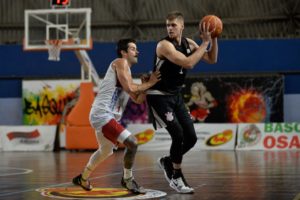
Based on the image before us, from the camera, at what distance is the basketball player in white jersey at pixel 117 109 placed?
28.2 ft

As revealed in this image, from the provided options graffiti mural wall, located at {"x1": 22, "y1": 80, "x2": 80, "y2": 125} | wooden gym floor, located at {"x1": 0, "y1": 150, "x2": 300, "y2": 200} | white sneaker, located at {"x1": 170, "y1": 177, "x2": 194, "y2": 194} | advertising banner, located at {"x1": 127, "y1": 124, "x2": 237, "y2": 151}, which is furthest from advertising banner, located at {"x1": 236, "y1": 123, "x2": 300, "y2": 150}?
white sneaker, located at {"x1": 170, "y1": 177, "x2": 194, "y2": 194}

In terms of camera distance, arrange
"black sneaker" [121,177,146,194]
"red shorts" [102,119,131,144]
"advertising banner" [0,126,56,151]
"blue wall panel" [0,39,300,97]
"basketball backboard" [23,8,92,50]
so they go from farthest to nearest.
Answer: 1. "blue wall panel" [0,39,300,97]
2. "advertising banner" [0,126,56,151]
3. "basketball backboard" [23,8,92,50]
4. "black sneaker" [121,177,146,194]
5. "red shorts" [102,119,131,144]

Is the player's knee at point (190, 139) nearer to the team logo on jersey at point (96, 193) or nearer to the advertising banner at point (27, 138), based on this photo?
the team logo on jersey at point (96, 193)

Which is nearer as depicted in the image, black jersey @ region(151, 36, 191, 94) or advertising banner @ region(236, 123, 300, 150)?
black jersey @ region(151, 36, 191, 94)

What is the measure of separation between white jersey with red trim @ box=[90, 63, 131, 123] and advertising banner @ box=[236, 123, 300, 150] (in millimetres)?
14630

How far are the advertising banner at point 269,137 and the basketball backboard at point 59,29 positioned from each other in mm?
6453

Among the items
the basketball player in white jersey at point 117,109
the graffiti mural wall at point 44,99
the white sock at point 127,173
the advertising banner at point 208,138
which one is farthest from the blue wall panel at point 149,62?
the white sock at point 127,173

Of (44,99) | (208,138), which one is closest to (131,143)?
(208,138)

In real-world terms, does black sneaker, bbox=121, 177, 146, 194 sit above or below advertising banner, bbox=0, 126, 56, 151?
above

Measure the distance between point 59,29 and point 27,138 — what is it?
4565mm

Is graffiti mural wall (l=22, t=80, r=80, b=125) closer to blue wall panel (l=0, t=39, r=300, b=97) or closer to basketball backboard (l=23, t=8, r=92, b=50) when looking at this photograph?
blue wall panel (l=0, t=39, r=300, b=97)

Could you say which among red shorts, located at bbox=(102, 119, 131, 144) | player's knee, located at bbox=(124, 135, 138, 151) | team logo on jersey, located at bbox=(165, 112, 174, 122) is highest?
team logo on jersey, located at bbox=(165, 112, 174, 122)

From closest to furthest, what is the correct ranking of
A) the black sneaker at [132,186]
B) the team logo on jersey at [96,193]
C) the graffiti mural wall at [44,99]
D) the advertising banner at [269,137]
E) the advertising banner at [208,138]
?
the team logo on jersey at [96,193] → the black sneaker at [132,186] → the advertising banner at [269,137] → the advertising banner at [208,138] → the graffiti mural wall at [44,99]

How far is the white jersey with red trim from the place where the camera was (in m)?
8.76
